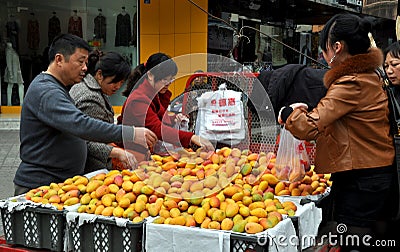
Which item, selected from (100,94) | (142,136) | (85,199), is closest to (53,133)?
(85,199)

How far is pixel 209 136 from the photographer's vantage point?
12.6ft

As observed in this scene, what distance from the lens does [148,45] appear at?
11.8 m

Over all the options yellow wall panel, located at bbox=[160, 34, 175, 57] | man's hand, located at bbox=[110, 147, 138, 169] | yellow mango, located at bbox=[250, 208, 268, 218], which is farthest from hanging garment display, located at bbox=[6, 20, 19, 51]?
yellow mango, located at bbox=[250, 208, 268, 218]

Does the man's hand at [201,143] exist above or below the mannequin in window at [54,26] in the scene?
below

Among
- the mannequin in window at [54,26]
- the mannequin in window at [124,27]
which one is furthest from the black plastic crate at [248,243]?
the mannequin in window at [54,26]

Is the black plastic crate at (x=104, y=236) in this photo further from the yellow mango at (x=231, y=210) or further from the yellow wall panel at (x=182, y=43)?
the yellow wall panel at (x=182, y=43)

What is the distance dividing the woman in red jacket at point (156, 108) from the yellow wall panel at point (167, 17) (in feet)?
25.7

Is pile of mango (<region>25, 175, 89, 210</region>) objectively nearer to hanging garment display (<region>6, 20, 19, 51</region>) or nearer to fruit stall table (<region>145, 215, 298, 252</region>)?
fruit stall table (<region>145, 215, 298, 252</region>)

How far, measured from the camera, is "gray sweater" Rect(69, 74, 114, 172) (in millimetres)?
3438

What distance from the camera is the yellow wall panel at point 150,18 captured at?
38.1 feet

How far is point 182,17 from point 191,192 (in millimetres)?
9183

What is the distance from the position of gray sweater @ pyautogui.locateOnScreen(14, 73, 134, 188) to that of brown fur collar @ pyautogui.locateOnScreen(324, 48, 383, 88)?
1100mm

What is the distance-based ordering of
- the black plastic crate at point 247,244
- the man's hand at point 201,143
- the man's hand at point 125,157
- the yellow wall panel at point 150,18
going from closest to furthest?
the black plastic crate at point 247,244 < the man's hand at point 125,157 < the man's hand at point 201,143 < the yellow wall panel at point 150,18

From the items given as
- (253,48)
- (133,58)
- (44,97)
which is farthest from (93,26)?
(44,97)
